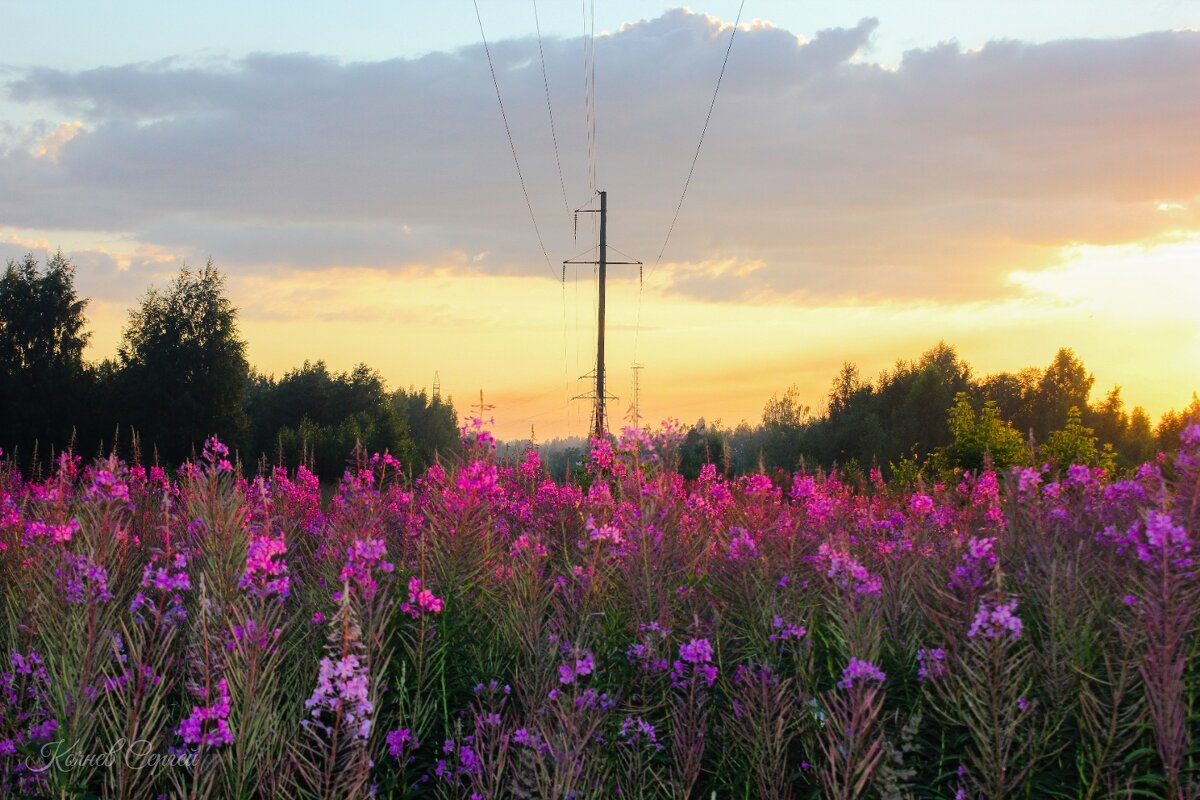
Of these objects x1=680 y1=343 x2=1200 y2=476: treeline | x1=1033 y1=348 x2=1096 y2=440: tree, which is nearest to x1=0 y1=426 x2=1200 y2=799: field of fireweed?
x1=680 y1=343 x2=1200 y2=476: treeline

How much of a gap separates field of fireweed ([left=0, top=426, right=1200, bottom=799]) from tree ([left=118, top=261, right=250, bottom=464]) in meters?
50.8

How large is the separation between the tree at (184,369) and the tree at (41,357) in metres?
2.69

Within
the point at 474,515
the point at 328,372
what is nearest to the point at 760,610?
the point at 474,515

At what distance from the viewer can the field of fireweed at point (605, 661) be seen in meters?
4.27

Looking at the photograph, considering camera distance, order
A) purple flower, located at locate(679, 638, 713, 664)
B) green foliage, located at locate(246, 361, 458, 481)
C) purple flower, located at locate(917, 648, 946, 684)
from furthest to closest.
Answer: green foliage, located at locate(246, 361, 458, 481) < purple flower, located at locate(679, 638, 713, 664) < purple flower, located at locate(917, 648, 946, 684)

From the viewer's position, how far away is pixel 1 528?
855cm

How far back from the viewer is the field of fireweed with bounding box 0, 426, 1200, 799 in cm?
427

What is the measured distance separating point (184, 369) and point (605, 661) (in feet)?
183

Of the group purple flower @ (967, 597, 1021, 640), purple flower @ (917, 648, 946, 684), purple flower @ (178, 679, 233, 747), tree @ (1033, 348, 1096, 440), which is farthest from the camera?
tree @ (1033, 348, 1096, 440)

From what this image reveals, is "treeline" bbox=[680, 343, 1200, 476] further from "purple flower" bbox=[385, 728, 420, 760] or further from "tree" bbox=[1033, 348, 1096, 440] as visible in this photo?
"purple flower" bbox=[385, 728, 420, 760]

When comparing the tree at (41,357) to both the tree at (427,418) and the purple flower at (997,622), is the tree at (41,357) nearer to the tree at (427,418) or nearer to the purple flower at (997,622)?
the tree at (427,418)

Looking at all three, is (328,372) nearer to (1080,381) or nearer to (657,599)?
(1080,381)

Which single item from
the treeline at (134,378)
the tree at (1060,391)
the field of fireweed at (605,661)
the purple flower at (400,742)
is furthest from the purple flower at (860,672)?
the tree at (1060,391)

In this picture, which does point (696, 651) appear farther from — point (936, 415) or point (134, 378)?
point (936, 415)
